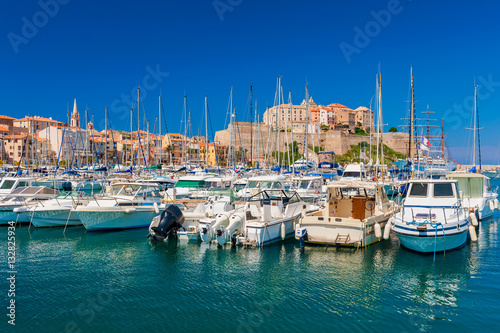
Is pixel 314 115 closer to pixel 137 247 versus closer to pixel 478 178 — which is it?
pixel 478 178

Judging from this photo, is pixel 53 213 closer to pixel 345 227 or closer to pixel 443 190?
pixel 345 227

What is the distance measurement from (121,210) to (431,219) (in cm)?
1203

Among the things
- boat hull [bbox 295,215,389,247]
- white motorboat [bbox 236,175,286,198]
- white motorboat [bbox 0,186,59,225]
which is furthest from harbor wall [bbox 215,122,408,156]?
boat hull [bbox 295,215,389,247]

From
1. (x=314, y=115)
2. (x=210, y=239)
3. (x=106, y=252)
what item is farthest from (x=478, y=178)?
(x=314, y=115)

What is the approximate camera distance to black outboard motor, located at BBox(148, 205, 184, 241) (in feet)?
49.8

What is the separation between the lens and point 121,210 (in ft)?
57.7

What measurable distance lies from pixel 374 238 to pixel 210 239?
5.74m

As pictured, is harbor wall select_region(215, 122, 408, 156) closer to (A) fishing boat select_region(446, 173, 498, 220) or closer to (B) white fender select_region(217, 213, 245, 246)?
(A) fishing boat select_region(446, 173, 498, 220)

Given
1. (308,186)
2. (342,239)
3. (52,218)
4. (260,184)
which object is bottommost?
(342,239)

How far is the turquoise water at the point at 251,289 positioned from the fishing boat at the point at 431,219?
1.55ft

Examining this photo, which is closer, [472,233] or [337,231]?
[337,231]

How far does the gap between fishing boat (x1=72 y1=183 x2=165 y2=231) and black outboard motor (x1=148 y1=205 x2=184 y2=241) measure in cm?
270

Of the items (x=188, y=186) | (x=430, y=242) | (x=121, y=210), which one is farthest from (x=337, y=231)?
(x=188, y=186)

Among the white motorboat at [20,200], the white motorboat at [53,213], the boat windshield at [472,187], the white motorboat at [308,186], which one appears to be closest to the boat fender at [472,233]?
the boat windshield at [472,187]
